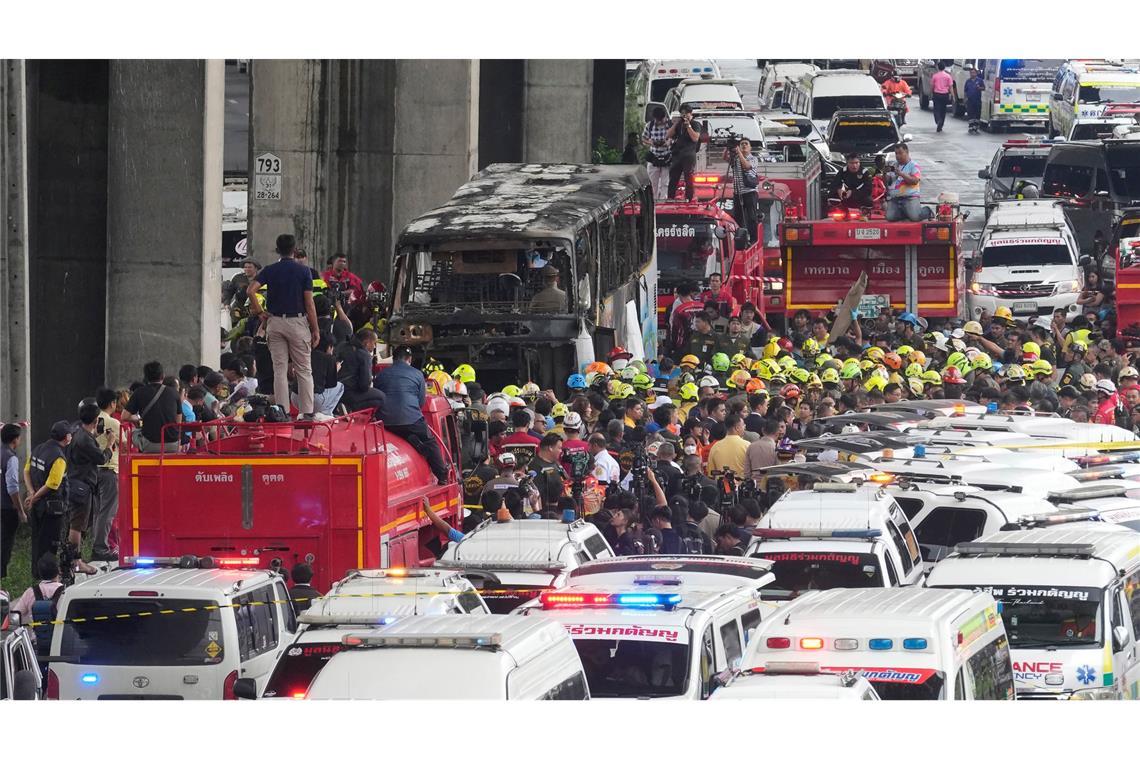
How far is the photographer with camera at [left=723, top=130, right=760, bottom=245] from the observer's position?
38.4 metres

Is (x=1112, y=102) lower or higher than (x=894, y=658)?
higher

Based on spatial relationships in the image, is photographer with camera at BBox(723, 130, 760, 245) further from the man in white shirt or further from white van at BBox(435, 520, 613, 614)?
white van at BBox(435, 520, 613, 614)

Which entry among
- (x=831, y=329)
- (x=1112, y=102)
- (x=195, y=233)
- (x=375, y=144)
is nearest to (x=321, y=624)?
(x=195, y=233)

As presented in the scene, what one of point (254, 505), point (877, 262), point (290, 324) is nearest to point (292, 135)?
point (877, 262)

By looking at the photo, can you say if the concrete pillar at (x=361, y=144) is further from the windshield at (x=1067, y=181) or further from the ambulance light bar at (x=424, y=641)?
the ambulance light bar at (x=424, y=641)

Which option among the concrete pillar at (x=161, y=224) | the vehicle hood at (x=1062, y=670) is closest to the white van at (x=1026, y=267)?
the concrete pillar at (x=161, y=224)

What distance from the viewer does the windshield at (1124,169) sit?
146ft

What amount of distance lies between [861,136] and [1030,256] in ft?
50.3

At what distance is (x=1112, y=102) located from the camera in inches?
2170

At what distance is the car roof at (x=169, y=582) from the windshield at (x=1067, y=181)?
3237cm

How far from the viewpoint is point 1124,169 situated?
4466 centimetres

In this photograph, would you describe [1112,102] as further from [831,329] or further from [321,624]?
[321,624]

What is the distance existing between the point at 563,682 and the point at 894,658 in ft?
6.68

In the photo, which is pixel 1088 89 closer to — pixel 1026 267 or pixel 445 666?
pixel 1026 267
